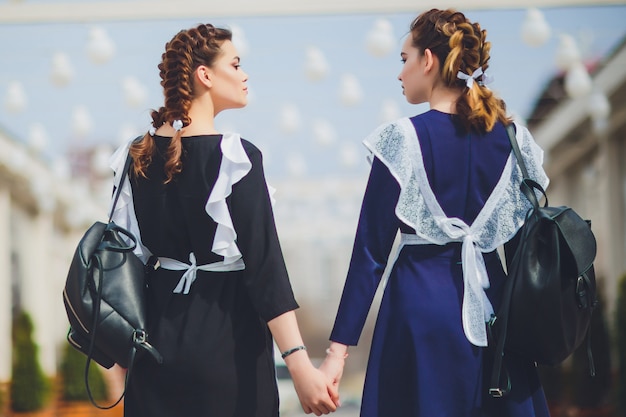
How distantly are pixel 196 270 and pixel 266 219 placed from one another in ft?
0.79

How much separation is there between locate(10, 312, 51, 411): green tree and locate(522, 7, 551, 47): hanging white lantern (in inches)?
367

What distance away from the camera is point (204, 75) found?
288 centimetres

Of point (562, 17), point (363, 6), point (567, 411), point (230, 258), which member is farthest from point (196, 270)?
point (567, 411)

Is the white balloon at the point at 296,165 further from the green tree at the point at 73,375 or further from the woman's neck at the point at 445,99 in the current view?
the woman's neck at the point at 445,99

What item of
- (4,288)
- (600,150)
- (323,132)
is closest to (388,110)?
(323,132)

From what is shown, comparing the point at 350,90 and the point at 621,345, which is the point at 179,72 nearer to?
the point at 350,90

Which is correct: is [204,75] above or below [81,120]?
below

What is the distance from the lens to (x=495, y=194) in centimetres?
280

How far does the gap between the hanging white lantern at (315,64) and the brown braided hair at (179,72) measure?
18.4ft

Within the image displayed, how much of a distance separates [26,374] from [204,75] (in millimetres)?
12337

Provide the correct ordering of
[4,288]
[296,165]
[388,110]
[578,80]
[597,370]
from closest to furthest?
[578,80] → [388,110] → [597,370] → [296,165] → [4,288]

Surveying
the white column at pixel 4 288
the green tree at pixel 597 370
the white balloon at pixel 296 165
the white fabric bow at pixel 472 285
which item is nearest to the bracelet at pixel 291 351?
the white fabric bow at pixel 472 285

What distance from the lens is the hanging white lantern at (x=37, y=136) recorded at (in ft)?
38.7

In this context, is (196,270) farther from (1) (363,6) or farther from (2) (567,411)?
(2) (567,411)
